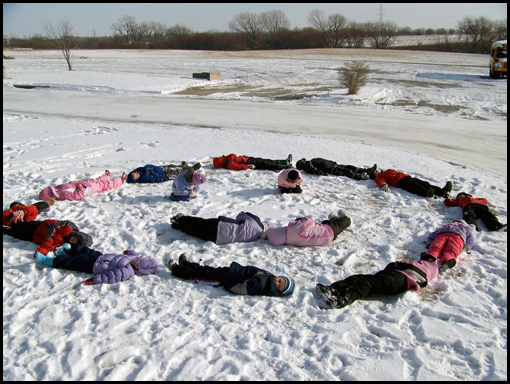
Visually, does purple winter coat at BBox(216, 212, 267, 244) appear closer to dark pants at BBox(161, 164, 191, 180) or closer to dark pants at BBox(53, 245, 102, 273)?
dark pants at BBox(53, 245, 102, 273)

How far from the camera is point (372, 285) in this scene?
3.72 metres

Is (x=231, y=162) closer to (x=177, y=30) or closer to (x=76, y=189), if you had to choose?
(x=76, y=189)

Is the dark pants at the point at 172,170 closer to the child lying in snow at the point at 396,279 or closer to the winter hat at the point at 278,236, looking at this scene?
the winter hat at the point at 278,236

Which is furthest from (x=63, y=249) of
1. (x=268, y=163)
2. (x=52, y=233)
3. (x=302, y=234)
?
(x=268, y=163)

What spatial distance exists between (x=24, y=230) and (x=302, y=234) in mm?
3631

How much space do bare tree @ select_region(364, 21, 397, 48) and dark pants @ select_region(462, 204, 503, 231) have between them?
62171mm

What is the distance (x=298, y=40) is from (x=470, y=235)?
6616cm

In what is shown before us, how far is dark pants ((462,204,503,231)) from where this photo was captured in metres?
5.17

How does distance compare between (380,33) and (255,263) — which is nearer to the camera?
(255,263)

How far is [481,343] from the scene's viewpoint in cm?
314

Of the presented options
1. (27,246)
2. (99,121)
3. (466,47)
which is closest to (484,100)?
(99,121)

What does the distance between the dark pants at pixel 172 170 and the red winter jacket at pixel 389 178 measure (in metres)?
3.59

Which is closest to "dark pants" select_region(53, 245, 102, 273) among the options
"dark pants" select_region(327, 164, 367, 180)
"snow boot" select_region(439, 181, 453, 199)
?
"dark pants" select_region(327, 164, 367, 180)

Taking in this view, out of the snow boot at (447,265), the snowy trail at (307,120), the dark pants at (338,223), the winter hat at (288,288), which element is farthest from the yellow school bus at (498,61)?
the winter hat at (288,288)
